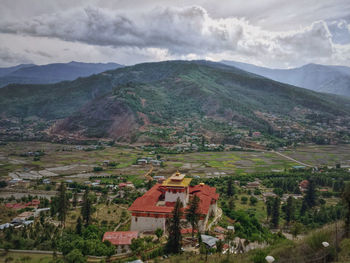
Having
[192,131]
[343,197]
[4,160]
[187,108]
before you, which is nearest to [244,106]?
[187,108]

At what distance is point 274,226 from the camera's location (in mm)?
34375

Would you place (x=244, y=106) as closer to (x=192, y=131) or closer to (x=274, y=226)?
(x=192, y=131)

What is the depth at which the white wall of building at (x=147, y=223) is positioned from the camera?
90.4 ft

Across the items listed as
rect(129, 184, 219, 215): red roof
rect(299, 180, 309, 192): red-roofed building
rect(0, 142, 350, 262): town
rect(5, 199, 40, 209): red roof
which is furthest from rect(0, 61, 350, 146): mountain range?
rect(129, 184, 219, 215): red roof

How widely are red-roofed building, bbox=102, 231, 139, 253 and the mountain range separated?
252 ft

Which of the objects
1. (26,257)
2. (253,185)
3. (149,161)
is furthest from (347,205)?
(149,161)

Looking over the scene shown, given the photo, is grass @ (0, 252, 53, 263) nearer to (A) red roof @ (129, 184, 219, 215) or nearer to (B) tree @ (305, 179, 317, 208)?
(A) red roof @ (129, 184, 219, 215)

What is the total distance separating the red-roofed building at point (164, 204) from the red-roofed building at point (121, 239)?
2755 millimetres

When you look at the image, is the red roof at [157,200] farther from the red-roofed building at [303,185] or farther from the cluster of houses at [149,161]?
the cluster of houses at [149,161]

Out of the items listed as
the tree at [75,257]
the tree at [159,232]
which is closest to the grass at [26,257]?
the tree at [75,257]

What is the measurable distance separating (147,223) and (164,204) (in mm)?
3736

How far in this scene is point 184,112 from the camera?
146750mm

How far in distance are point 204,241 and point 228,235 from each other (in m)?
2.57

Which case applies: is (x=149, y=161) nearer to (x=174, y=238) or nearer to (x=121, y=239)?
(x=121, y=239)
